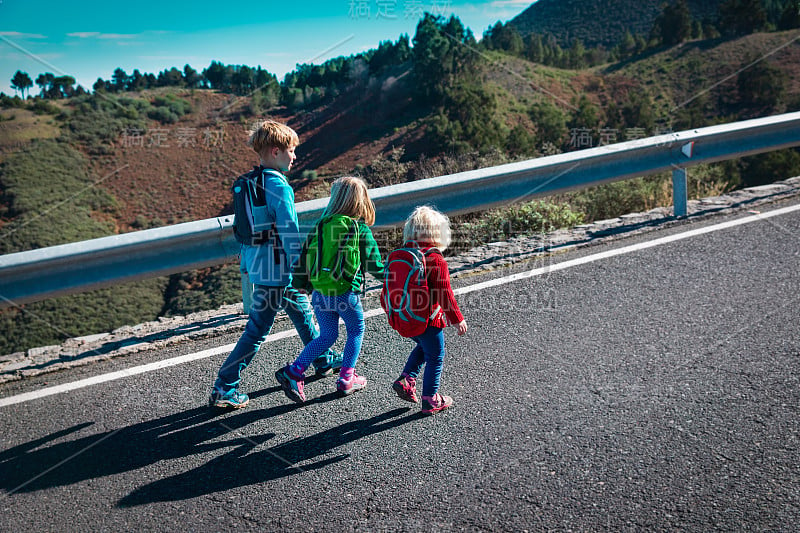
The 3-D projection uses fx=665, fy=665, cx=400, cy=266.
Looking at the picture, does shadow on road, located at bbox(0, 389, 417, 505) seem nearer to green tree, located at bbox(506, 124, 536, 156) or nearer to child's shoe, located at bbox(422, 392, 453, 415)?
child's shoe, located at bbox(422, 392, 453, 415)

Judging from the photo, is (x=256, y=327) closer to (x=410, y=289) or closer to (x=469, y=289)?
(x=410, y=289)

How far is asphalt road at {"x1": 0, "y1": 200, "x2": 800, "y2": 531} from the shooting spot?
2.77m

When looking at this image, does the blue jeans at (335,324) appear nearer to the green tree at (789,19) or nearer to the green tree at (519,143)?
the green tree at (519,143)

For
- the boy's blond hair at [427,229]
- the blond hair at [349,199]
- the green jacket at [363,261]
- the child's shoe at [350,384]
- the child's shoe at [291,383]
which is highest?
→ the blond hair at [349,199]

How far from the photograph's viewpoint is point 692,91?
39.8 m

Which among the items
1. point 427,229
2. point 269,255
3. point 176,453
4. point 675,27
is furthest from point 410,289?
point 675,27

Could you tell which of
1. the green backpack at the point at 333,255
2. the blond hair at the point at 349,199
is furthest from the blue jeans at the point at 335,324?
the blond hair at the point at 349,199

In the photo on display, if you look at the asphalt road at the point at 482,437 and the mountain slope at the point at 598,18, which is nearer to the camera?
the asphalt road at the point at 482,437

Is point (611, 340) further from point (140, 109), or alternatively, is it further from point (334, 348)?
point (140, 109)

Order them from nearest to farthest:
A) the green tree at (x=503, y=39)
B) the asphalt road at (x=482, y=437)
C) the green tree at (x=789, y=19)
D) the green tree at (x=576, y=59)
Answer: the asphalt road at (x=482, y=437) → the green tree at (x=789, y=19) → the green tree at (x=503, y=39) → the green tree at (x=576, y=59)

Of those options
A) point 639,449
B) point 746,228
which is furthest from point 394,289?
point 746,228

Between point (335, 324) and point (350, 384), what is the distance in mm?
366

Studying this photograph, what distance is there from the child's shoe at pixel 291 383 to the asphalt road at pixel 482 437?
4.2 inches

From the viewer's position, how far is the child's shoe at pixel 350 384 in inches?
150
